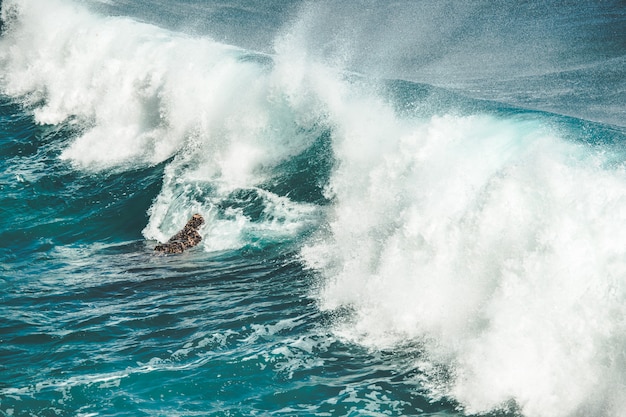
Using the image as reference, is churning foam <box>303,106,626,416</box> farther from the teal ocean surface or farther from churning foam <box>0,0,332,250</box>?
churning foam <box>0,0,332,250</box>

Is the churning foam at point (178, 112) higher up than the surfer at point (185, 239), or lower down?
higher up

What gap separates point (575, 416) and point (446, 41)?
28313 millimetres

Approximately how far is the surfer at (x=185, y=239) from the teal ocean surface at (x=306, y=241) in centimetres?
20

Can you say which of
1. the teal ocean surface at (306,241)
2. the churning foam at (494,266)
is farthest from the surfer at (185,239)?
the churning foam at (494,266)

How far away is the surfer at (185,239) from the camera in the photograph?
14.0 meters

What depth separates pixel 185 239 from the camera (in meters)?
14.4

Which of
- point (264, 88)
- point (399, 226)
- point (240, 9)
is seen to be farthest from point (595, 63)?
point (240, 9)

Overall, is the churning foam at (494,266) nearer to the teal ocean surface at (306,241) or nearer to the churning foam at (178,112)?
the teal ocean surface at (306,241)

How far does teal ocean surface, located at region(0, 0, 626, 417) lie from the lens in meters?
8.51

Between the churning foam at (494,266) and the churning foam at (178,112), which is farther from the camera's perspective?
the churning foam at (178,112)

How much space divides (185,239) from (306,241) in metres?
2.33

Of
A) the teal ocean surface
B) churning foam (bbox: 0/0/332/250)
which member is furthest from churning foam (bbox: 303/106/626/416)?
churning foam (bbox: 0/0/332/250)

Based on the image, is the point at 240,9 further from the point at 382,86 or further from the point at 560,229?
the point at 560,229

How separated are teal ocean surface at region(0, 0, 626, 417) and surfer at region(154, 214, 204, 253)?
8.1 inches
